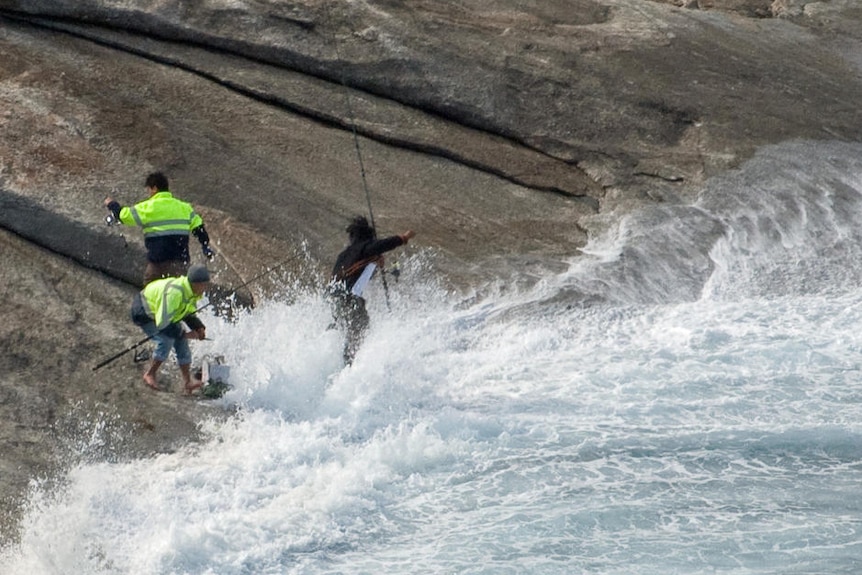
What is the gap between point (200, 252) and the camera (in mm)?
15844

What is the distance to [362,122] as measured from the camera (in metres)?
18.2

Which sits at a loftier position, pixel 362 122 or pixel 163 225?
pixel 362 122

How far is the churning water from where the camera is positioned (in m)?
12.2

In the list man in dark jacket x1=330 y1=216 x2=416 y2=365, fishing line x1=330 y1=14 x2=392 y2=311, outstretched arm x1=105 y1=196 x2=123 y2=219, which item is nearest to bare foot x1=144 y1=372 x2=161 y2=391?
outstretched arm x1=105 y1=196 x2=123 y2=219

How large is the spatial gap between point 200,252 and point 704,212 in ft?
19.3

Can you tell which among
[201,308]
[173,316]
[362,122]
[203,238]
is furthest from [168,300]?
[362,122]

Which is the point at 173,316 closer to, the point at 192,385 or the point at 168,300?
the point at 168,300

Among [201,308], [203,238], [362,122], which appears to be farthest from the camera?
[362,122]

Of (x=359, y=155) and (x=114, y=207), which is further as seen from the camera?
(x=359, y=155)

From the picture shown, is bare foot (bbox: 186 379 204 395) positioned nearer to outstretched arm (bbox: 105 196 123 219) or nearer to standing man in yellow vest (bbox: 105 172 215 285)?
standing man in yellow vest (bbox: 105 172 215 285)

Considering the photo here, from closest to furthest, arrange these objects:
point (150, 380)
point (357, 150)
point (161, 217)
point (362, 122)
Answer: point (150, 380) < point (161, 217) < point (357, 150) < point (362, 122)

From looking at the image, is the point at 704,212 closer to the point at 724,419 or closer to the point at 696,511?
the point at 724,419

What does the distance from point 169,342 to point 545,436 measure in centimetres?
353

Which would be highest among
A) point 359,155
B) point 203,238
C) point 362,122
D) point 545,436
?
point 362,122
